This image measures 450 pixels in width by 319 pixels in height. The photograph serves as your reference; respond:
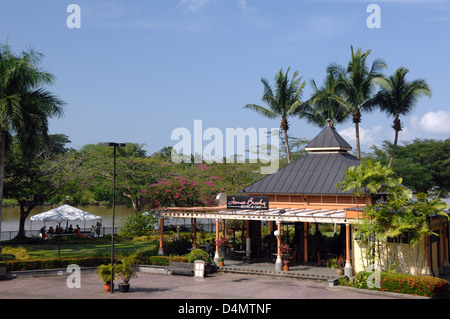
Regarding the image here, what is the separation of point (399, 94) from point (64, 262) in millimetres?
34177

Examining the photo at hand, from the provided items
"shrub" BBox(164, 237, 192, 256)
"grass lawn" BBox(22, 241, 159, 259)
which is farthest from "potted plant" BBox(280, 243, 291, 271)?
"grass lawn" BBox(22, 241, 159, 259)

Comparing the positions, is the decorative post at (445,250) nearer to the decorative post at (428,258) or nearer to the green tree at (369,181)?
the decorative post at (428,258)

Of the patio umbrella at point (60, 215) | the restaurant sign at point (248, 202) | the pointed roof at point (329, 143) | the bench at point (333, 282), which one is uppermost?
the pointed roof at point (329, 143)

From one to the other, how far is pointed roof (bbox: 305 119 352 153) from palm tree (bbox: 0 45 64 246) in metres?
17.7

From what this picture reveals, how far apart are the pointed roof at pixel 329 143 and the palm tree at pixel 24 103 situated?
58.0ft

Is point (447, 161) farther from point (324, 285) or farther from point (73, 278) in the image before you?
point (73, 278)

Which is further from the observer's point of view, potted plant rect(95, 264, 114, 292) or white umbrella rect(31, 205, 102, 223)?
white umbrella rect(31, 205, 102, 223)

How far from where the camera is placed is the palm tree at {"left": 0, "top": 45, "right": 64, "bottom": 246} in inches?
1140

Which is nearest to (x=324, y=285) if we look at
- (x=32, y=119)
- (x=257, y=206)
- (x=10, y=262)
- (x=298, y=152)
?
(x=257, y=206)

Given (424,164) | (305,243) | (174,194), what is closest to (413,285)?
(305,243)

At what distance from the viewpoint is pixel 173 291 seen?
2405cm

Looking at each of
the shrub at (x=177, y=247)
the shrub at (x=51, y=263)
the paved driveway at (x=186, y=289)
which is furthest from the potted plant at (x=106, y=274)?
the shrub at (x=177, y=247)

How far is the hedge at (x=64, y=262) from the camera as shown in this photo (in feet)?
89.8

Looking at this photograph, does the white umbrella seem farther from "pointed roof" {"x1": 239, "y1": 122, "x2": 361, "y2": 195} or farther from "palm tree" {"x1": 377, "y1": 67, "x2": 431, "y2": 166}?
"palm tree" {"x1": 377, "y1": 67, "x2": 431, "y2": 166}
